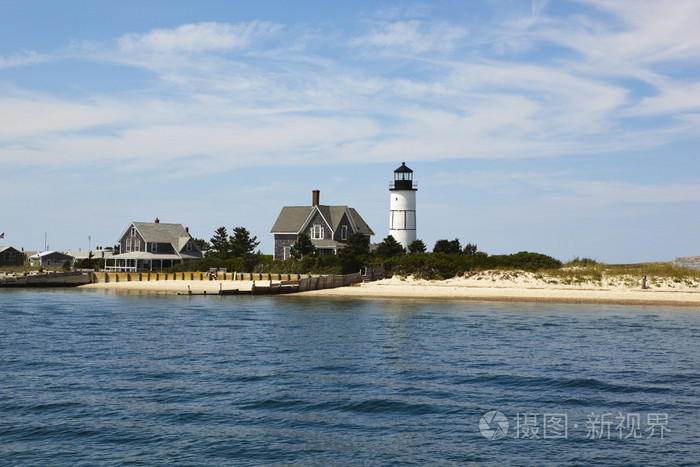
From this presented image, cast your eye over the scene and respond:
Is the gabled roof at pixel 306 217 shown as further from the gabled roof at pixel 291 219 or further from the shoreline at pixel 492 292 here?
the shoreline at pixel 492 292

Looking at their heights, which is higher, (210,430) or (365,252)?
(365,252)

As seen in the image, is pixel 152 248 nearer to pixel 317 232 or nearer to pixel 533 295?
pixel 317 232

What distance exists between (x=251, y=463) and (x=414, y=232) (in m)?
58.5

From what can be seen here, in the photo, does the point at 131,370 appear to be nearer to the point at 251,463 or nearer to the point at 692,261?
the point at 251,463

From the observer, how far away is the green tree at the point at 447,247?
68.2 metres

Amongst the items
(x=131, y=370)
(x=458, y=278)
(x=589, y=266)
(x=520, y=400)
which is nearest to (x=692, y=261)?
(x=589, y=266)

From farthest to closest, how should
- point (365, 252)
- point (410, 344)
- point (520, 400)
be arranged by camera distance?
point (365, 252), point (410, 344), point (520, 400)

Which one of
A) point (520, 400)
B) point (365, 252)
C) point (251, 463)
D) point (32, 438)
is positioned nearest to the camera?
point (251, 463)

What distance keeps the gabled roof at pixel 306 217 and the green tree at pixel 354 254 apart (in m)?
6.27

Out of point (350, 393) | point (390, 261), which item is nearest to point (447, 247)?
point (390, 261)

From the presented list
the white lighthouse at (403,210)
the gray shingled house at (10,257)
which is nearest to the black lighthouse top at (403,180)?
the white lighthouse at (403,210)

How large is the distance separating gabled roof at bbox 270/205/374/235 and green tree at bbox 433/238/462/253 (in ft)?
37.4

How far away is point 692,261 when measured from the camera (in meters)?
57.9

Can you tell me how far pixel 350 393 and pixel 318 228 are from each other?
5658 cm
